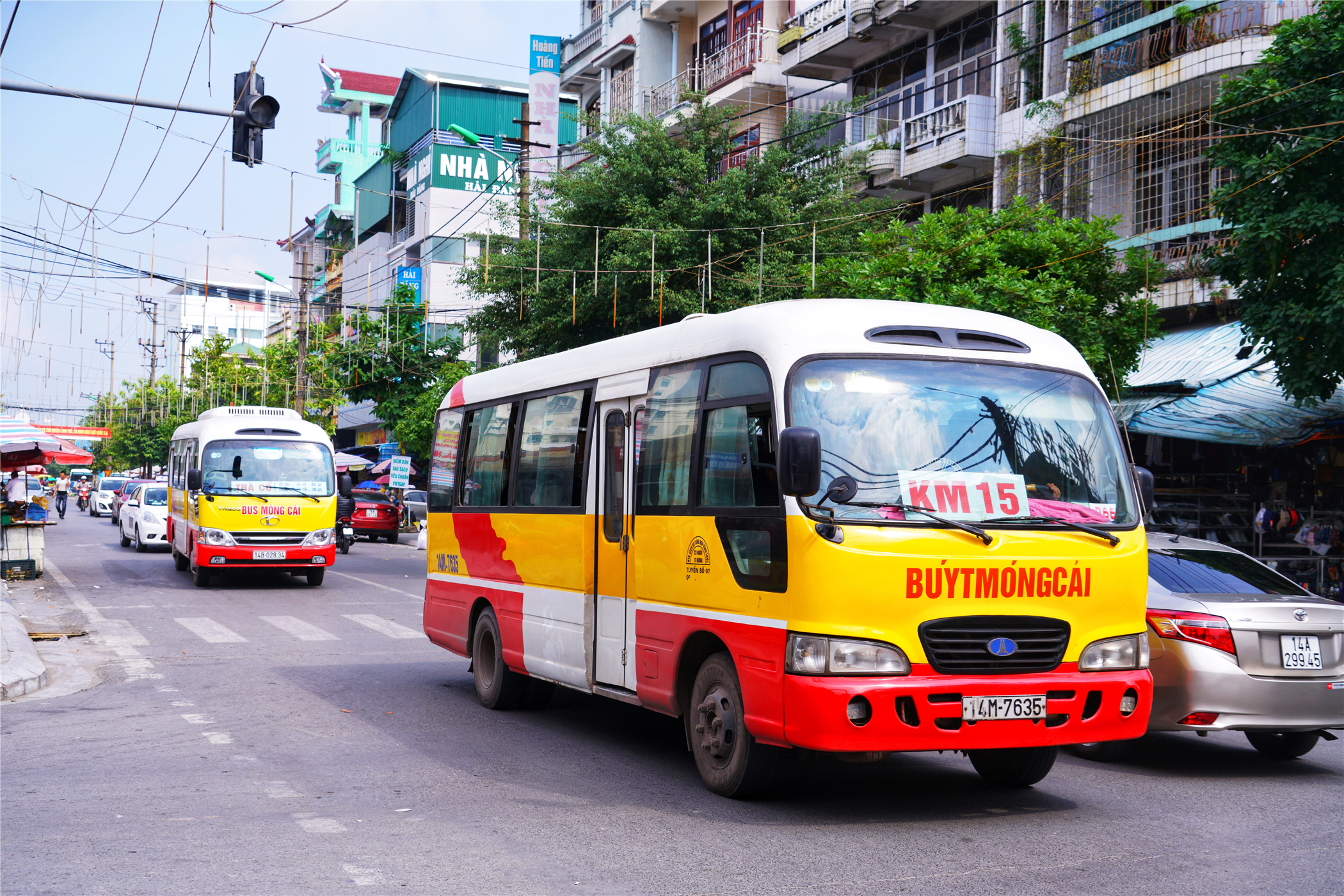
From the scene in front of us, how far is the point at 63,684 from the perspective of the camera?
11.5 meters

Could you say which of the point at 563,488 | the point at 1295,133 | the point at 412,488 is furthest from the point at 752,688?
the point at 412,488

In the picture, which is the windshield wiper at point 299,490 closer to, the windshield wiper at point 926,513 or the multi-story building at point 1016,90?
the multi-story building at point 1016,90

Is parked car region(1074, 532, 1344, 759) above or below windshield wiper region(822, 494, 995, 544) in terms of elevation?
below

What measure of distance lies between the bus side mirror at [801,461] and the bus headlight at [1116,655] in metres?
1.77

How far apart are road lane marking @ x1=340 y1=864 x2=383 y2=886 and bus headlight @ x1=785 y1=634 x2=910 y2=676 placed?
7.35 ft

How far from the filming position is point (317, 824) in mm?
6516

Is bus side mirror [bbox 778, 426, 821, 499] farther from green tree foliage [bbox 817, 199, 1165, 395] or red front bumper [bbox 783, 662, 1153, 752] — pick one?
green tree foliage [bbox 817, 199, 1165, 395]

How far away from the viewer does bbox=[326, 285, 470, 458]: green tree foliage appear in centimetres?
4456

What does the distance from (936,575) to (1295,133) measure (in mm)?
12975

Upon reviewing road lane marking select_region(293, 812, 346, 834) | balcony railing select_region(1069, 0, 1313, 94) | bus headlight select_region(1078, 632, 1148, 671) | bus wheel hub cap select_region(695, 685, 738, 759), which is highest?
balcony railing select_region(1069, 0, 1313, 94)

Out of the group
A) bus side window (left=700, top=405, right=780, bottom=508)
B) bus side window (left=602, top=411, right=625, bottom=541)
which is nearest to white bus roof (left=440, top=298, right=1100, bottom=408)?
bus side window (left=700, top=405, right=780, bottom=508)

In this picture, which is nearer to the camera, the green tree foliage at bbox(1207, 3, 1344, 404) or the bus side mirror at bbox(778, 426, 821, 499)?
the bus side mirror at bbox(778, 426, 821, 499)

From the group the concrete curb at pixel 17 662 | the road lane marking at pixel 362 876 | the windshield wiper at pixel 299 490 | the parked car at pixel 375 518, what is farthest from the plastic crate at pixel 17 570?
the road lane marking at pixel 362 876

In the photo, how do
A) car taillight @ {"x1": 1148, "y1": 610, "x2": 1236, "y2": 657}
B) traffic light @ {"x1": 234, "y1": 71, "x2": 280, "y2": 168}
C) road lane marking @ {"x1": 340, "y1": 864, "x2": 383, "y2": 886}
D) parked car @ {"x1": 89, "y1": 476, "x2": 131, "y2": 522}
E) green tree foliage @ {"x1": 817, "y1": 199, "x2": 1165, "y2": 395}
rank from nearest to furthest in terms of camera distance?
1. road lane marking @ {"x1": 340, "y1": 864, "x2": 383, "y2": 886}
2. car taillight @ {"x1": 1148, "y1": 610, "x2": 1236, "y2": 657}
3. traffic light @ {"x1": 234, "y1": 71, "x2": 280, "y2": 168}
4. green tree foliage @ {"x1": 817, "y1": 199, "x2": 1165, "y2": 395}
5. parked car @ {"x1": 89, "y1": 476, "x2": 131, "y2": 522}
